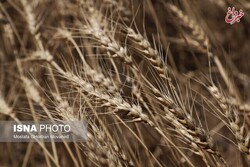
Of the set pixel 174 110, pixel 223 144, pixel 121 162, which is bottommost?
pixel 223 144

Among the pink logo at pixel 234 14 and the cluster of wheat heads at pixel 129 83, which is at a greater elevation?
the pink logo at pixel 234 14

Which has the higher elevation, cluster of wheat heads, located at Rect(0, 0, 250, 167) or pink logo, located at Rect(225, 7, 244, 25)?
pink logo, located at Rect(225, 7, 244, 25)

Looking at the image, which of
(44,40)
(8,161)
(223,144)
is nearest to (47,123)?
(8,161)

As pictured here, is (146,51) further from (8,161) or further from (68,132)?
(8,161)

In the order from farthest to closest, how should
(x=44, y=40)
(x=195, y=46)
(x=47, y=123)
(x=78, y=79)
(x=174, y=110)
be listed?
(x=44, y=40), (x=195, y=46), (x=47, y=123), (x=78, y=79), (x=174, y=110)

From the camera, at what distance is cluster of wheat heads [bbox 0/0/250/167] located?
0.72 meters

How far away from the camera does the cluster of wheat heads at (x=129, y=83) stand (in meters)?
0.72

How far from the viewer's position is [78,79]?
77cm

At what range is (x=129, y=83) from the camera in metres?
0.90

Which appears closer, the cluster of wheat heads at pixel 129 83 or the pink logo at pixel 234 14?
the cluster of wheat heads at pixel 129 83

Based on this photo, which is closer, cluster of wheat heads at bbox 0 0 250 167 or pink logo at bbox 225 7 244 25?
cluster of wheat heads at bbox 0 0 250 167

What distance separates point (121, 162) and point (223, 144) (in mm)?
526

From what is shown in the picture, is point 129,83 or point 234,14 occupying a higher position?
point 234,14

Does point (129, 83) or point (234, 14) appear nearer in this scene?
point (129, 83)
